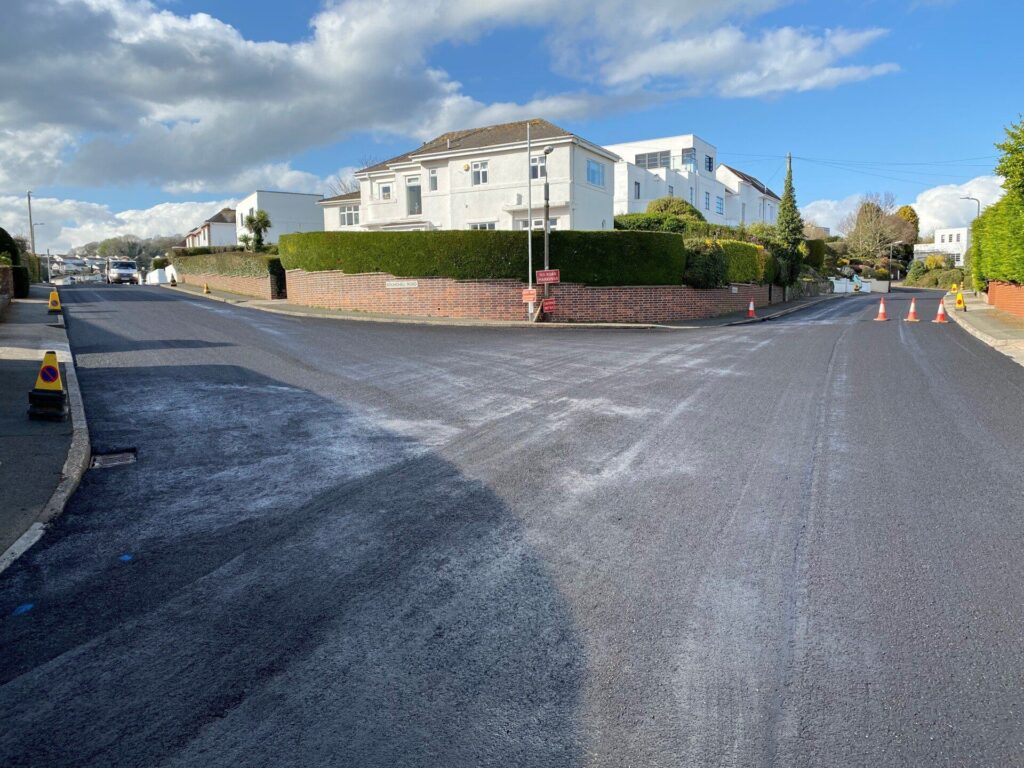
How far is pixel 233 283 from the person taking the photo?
3806 centimetres

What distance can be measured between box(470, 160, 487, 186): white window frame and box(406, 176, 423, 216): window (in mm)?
4573

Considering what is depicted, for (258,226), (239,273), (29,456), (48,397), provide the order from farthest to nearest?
(258,226) < (239,273) < (48,397) < (29,456)

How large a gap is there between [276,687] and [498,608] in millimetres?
1210

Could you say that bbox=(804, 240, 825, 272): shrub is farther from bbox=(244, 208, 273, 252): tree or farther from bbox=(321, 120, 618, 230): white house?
bbox=(244, 208, 273, 252): tree

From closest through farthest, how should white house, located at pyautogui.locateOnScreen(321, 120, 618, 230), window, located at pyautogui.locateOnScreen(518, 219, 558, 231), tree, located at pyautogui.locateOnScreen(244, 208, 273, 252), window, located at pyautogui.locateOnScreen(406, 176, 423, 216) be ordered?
white house, located at pyautogui.locateOnScreen(321, 120, 618, 230) < window, located at pyautogui.locateOnScreen(518, 219, 558, 231) < window, located at pyautogui.locateOnScreen(406, 176, 423, 216) < tree, located at pyautogui.locateOnScreen(244, 208, 273, 252)

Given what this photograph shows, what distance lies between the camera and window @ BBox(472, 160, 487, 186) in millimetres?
36844

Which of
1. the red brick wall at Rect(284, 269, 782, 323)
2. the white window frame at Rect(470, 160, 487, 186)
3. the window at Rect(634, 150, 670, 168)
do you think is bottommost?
the red brick wall at Rect(284, 269, 782, 323)

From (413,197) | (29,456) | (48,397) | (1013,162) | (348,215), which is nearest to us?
(29,456)

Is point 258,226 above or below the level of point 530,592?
above

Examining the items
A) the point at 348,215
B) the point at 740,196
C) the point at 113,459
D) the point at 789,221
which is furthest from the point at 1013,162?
the point at 740,196

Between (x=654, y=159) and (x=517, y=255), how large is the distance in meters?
37.9

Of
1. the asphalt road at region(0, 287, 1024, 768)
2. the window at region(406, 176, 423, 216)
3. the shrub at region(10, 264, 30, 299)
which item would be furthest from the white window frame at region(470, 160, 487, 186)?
the asphalt road at region(0, 287, 1024, 768)

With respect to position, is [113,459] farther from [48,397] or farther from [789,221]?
[789,221]

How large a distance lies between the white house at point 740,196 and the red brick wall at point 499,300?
4144cm
